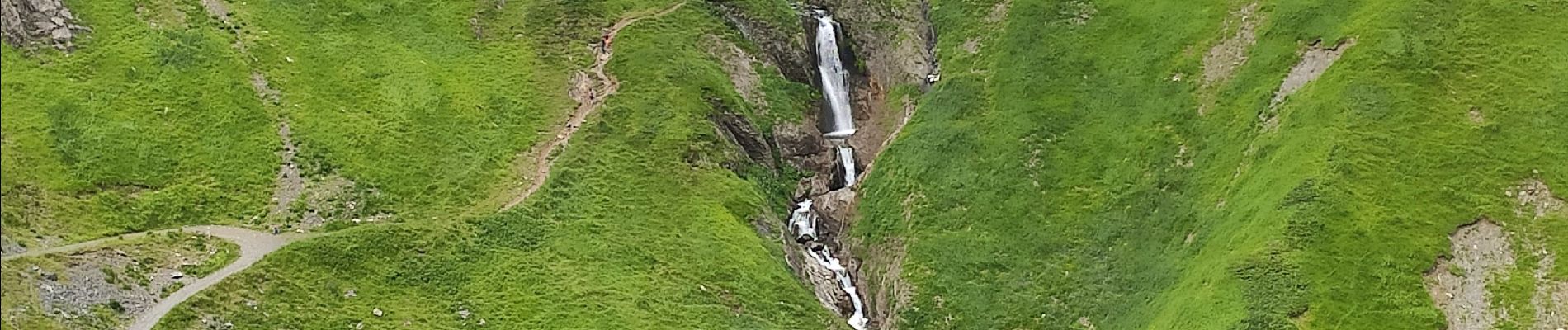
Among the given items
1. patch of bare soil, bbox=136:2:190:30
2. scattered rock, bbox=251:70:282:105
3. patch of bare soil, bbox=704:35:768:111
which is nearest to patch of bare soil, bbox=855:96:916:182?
patch of bare soil, bbox=704:35:768:111

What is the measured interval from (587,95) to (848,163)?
50.8ft

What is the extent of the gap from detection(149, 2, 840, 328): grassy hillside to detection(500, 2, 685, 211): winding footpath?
Result: 110 cm

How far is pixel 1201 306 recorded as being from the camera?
162 feet

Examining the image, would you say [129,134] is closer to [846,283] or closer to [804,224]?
[804,224]

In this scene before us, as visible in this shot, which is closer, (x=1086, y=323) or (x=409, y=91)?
(x=1086, y=323)

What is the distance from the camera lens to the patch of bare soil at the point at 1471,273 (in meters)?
47.0

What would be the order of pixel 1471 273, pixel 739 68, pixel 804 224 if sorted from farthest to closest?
1. pixel 739 68
2. pixel 804 224
3. pixel 1471 273

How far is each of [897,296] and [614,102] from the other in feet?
67.2

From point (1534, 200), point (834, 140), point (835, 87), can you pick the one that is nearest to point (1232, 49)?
point (1534, 200)

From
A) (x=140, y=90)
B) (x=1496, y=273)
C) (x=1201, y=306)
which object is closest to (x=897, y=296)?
(x=1201, y=306)

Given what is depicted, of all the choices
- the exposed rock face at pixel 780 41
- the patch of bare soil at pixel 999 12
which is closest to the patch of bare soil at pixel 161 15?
the exposed rock face at pixel 780 41

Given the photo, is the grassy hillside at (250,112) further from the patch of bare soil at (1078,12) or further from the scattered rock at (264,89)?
the patch of bare soil at (1078,12)

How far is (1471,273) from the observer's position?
1922 inches

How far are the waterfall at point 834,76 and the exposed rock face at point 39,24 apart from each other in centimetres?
4157
